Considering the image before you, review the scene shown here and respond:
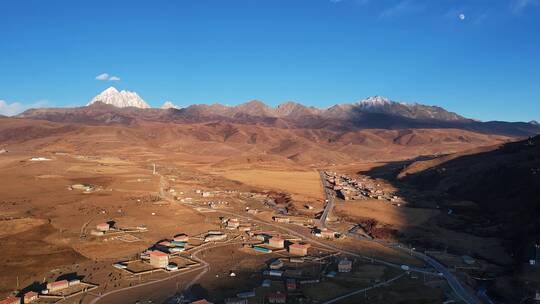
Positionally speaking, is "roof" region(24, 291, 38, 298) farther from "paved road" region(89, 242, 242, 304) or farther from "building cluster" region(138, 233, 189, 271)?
"building cluster" region(138, 233, 189, 271)

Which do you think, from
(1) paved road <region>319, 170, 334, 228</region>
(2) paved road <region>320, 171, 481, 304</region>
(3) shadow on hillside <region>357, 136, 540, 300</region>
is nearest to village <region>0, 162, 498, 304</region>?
(1) paved road <region>319, 170, 334, 228</region>

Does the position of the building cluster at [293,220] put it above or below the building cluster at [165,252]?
above

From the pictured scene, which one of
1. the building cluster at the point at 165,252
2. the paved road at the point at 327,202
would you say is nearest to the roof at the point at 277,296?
the building cluster at the point at 165,252

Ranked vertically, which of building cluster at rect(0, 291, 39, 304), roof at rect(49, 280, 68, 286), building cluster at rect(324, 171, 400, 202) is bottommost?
building cluster at rect(0, 291, 39, 304)

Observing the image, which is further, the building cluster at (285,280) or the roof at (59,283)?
the roof at (59,283)

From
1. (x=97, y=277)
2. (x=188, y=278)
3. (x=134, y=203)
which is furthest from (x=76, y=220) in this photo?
(x=188, y=278)

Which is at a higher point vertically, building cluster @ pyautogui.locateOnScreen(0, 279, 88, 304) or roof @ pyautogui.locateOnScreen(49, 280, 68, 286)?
roof @ pyautogui.locateOnScreen(49, 280, 68, 286)

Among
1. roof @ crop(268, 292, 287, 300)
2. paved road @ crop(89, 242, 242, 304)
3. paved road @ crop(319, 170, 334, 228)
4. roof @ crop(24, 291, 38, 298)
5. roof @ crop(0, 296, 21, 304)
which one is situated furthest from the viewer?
paved road @ crop(319, 170, 334, 228)

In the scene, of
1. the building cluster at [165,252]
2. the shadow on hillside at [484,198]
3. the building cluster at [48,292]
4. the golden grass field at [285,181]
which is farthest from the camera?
the golden grass field at [285,181]

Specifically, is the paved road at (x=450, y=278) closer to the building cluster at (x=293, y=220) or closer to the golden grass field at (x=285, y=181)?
the building cluster at (x=293, y=220)

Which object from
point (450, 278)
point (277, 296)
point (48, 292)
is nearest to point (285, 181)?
point (450, 278)

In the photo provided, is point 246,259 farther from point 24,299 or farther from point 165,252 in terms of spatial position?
point 24,299
